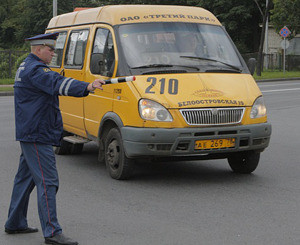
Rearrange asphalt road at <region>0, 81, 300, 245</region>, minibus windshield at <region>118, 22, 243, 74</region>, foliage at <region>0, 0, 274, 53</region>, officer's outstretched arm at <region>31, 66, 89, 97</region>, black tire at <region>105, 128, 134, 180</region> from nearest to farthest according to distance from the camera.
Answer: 1. officer's outstretched arm at <region>31, 66, 89, 97</region>
2. asphalt road at <region>0, 81, 300, 245</region>
3. black tire at <region>105, 128, 134, 180</region>
4. minibus windshield at <region>118, 22, 243, 74</region>
5. foliage at <region>0, 0, 274, 53</region>

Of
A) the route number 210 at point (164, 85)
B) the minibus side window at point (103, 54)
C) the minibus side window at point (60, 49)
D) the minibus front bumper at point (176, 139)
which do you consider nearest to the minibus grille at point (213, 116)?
the minibus front bumper at point (176, 139)

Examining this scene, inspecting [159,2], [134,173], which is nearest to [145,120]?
[134,173]

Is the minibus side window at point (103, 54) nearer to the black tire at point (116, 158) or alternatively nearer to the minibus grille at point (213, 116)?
the black tire at point (116, 158)

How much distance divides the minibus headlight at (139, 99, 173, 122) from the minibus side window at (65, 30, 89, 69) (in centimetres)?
203

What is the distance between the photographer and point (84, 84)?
17.0ft

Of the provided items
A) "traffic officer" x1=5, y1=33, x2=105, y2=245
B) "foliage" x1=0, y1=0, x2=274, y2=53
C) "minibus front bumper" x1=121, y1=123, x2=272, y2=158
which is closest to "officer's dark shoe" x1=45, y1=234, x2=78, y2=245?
"traffic officer" x1=5, y1=33, x2=105, y2=245

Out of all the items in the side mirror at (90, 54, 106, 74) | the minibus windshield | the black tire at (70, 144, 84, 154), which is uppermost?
the minibus windshield

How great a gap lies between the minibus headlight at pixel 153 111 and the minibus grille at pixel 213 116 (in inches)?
→ 7.5

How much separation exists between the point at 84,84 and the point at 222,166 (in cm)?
451

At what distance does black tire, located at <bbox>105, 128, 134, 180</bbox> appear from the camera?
26.2ft

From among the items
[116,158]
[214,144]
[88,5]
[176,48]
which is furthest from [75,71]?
[88,5]

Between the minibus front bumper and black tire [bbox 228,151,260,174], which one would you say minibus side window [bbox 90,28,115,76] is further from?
black tire [bbox 228,151,260,174]

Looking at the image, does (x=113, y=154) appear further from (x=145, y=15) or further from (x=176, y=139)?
(x=145, y=15)

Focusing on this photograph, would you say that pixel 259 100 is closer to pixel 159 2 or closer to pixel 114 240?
pixel 114 240
